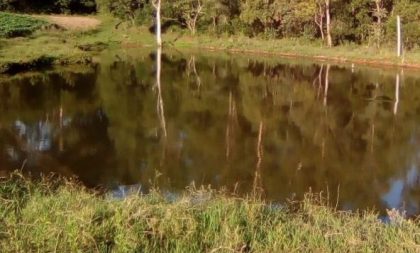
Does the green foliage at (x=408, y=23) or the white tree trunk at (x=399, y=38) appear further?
Result: the green foliage at (x=408, y=23)

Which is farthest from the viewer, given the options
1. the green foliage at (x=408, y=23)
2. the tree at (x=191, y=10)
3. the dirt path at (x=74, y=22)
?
the dirt path at (x=74, y=22)

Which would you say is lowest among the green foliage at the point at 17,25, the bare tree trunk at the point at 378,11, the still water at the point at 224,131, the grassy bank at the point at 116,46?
the still water at the point at 224,131

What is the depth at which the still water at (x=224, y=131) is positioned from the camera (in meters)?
11.9

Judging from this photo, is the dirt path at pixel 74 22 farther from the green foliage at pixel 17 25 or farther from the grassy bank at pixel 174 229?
the grassy bank at pixel 174 229

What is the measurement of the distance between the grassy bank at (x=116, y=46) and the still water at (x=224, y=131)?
8.30 feet

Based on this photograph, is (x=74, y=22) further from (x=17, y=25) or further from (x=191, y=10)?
(x=191, y=10)

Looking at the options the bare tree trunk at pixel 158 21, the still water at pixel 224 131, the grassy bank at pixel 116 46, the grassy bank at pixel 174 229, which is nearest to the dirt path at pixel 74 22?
the grassy bank at pixel 116 46

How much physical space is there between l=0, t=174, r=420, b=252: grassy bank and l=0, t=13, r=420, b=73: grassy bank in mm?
20591

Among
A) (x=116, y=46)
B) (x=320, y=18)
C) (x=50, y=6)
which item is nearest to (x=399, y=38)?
(x=320, y=18)

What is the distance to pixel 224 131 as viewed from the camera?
1652cm

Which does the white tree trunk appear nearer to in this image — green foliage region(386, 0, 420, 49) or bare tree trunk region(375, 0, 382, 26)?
green foliage region(386, 0, 420, 49)

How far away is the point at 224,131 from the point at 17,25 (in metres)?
27.4

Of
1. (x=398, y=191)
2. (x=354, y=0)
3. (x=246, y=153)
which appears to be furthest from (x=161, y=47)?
(x=398, y=191)

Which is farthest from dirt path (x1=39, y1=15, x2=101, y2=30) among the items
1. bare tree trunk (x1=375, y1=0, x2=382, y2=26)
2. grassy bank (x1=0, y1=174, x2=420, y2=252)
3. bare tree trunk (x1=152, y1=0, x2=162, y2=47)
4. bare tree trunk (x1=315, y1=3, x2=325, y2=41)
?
grassy bank (x1=0, y1=174, x2=420, y2=252)
